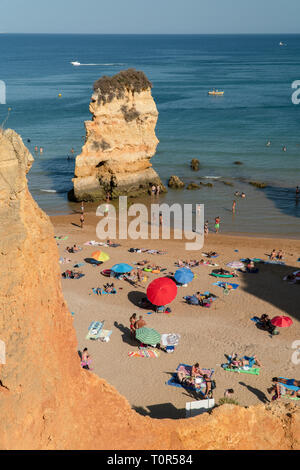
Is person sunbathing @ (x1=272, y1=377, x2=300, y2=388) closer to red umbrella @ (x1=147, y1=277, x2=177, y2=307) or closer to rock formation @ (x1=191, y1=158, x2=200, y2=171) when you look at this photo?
red umbrella @ (x1=147, y1=277, x2=177, y2=307)

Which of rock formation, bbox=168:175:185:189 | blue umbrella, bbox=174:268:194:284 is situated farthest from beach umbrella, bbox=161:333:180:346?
rock formation, bbox=168:175:185:189

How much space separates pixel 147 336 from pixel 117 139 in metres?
22.5

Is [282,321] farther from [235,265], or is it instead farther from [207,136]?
[207,136]

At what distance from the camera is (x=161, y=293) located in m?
18.3

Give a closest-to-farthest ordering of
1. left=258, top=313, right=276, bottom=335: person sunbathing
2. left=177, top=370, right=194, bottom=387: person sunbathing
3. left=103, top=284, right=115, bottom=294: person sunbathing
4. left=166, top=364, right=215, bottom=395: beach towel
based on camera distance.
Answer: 1. left=166, top=364, right=215, bottom=395: beach towel
2. left=177, top=370, right=194, bottom=387: person sunbathing
3. left=258, top=313, right=276, bottom=335: person sunbathing
4. left=103, top=284, right=115, bottom=294: person sunbathing

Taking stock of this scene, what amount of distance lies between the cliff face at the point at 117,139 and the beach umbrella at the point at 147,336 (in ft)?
68.8

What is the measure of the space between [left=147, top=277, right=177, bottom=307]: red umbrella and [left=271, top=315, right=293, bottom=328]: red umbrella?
3.97m

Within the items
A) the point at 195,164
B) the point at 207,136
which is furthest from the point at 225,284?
the point at 207,136

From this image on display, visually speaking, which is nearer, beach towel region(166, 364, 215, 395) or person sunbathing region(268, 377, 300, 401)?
Answer: person sunbathing region(268, 377, 300, 401)

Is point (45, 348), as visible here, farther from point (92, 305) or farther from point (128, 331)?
point (92, 305)

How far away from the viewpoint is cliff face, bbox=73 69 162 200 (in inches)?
1351

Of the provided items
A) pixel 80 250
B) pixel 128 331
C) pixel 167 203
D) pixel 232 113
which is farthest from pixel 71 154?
pixel 128 331

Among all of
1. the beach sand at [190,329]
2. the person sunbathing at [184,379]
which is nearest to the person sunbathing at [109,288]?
the beach sand at [190,329]

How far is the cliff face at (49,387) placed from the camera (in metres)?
6.55
